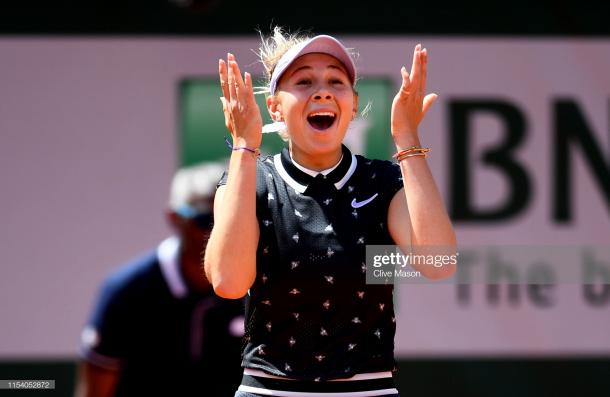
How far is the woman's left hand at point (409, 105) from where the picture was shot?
2506 millimetres

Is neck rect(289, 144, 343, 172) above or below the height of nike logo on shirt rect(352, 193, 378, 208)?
above

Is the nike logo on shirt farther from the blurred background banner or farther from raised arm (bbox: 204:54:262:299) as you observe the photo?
the blurred background banner

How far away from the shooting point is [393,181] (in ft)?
8.36

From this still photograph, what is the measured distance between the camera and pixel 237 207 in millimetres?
2416

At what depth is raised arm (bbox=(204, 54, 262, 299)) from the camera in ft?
7.86

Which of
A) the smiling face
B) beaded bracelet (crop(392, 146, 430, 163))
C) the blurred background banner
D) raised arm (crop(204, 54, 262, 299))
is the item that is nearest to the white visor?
the smiling face

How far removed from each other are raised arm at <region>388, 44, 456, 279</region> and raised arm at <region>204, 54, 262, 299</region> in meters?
0.31

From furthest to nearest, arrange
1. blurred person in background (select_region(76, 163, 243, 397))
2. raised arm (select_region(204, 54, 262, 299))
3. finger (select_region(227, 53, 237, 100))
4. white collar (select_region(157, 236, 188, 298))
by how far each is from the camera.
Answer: white collar (select_region(157, 236, 188, 298)) < blurred person in background (select_region(76, 163, 243, 397)) < finger (select_region(227, 53, 237, 100)) < raised arm (select_region(204, 54, 262, 299))

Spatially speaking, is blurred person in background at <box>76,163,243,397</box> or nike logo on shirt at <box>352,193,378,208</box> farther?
blurred person in background at <box>76,163,243,397</box>

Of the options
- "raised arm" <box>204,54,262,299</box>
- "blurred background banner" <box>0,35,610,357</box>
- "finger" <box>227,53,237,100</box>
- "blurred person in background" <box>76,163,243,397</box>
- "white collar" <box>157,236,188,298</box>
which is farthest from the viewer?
"blurred background banner" <box>0,35,610,357</box>

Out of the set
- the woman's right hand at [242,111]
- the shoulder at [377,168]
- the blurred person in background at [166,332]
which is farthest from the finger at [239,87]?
the blurred person in background at [166,332]

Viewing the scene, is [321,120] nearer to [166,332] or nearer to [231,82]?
[231,82]

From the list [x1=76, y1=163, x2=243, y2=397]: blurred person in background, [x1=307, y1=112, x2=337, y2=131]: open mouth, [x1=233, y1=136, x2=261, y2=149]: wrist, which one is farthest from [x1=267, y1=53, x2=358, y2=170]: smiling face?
[x1=76, y1=163, x2=243, y2=397]: blurred person in background

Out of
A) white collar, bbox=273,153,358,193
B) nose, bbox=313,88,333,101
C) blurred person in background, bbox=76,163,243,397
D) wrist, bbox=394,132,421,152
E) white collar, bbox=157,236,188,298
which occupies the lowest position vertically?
blurred person in background, bbox=76,163,243,397
